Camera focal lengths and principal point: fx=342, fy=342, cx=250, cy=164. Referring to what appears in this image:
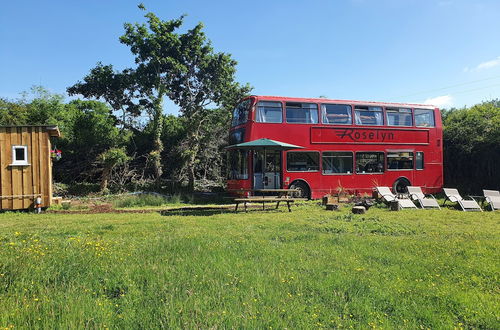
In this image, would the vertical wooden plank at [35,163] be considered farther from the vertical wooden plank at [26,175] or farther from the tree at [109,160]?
the tree at [109,160]

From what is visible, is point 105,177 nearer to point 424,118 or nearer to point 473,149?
point 424,118

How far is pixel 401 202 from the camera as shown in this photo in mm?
12781

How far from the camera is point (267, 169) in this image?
15086 mm

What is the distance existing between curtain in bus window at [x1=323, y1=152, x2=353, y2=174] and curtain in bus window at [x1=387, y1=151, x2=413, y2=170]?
7.12 feet

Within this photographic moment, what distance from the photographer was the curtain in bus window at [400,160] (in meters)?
16.8

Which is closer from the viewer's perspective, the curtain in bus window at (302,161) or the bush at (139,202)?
the bush at (139,202)

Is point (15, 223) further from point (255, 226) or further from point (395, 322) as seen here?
point (395, 322)

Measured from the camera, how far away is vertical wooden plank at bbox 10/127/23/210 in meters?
12.1

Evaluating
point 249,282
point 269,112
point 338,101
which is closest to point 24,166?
point 269,112

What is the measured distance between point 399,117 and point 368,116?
1820 mm

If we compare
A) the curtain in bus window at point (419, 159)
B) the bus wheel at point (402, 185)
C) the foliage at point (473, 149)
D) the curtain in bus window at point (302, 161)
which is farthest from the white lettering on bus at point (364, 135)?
the foliage at point (473, 149)

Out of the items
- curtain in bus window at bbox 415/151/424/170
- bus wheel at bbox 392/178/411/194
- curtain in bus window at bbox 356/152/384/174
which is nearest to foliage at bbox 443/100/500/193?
curtain in bus window at bbox 415/151/424/170

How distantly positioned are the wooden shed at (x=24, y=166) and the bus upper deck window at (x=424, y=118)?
16.4 metres

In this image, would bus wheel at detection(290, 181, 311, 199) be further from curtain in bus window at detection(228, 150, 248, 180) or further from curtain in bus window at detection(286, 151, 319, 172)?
curtain in bus window at detection(228, 150, 248, 180)
